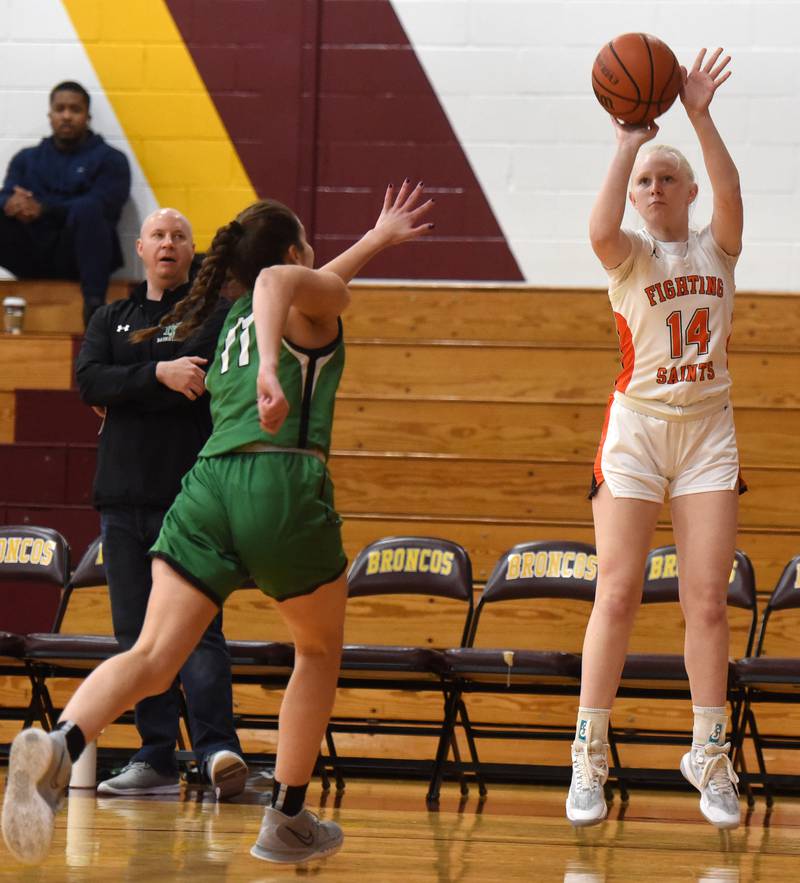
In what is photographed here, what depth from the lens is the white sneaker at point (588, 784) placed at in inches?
134

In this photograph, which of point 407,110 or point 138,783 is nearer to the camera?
point 138,783

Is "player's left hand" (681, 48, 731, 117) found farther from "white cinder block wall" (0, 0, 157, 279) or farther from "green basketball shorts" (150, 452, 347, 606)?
"white cinder block wall" (0, 0, 157, 279)

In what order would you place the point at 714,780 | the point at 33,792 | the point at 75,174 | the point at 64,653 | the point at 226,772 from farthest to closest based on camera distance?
the point at 75,174
the point at 64,653
the point at 226,772
the point at 714,780
the point at 33,792

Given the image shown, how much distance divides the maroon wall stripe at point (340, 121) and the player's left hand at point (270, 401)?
4874 mm

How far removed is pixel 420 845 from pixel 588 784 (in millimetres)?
462

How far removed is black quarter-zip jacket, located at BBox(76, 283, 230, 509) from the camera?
14.4 ft

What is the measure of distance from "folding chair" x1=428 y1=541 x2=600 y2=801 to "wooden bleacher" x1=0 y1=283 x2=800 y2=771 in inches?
1.3

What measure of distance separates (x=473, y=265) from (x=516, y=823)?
14.0 ft

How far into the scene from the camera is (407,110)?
25.1 feet

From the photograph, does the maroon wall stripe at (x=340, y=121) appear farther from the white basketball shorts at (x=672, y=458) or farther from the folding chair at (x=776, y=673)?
the white basketball shorts at (x=672, y=458)

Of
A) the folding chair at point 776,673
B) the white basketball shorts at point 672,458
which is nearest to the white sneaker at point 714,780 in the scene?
the white basketball shorts at point 672,458

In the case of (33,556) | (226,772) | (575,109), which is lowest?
(226,772)

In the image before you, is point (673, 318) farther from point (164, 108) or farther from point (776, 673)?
point (164, 108)

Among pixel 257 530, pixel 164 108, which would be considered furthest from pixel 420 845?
pixel 164 108
